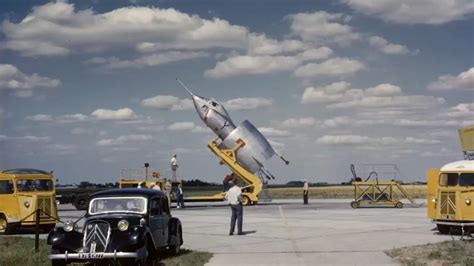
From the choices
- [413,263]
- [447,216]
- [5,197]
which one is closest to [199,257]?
[413,263]

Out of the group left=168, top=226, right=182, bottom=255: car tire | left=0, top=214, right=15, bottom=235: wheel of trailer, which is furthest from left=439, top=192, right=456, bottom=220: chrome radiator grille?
left=0, top=214, right=15, bottom=235: wheel of trailer

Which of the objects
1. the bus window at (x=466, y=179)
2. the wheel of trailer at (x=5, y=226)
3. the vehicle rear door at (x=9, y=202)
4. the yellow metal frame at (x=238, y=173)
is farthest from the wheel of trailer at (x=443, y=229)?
the yellow metal frame at (x=238, y=173)

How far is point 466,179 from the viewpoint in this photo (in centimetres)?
2139

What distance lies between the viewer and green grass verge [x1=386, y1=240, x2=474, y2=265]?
14.6 metres

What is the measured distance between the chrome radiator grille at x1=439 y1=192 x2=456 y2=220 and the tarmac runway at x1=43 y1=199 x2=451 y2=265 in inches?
29.3

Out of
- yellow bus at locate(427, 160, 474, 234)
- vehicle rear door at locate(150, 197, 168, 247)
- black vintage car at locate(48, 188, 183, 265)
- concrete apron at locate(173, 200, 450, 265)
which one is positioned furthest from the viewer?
yellow bus at locate(427, 160, 474, 234)

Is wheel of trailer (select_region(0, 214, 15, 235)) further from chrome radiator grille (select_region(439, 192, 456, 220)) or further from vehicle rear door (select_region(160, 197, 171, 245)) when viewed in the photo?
chrome radiator grille (select_region(439, 192, 456, 220))

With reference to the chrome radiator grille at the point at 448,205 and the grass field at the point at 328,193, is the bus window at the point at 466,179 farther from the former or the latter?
the grass field at the point at 328,193

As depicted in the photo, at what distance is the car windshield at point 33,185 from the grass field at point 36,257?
486 centimetres

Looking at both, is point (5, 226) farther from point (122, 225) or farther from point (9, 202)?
point (122, 225)

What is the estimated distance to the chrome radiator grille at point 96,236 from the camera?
13547 millimetres

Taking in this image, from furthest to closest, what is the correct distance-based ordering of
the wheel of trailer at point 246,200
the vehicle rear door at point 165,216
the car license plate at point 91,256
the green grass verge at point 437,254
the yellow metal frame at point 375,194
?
the wheel of trailer at point 246,200, the yellow metal frame at point 375,194, the vehicle rear door at point 165,216, the green grass verge at point 437,254, the car license plate at point 91,256

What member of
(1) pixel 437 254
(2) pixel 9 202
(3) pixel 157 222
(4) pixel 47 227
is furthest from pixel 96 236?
(4) pixel 47 227

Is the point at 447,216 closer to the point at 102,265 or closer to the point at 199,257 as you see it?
the point at 199,257
